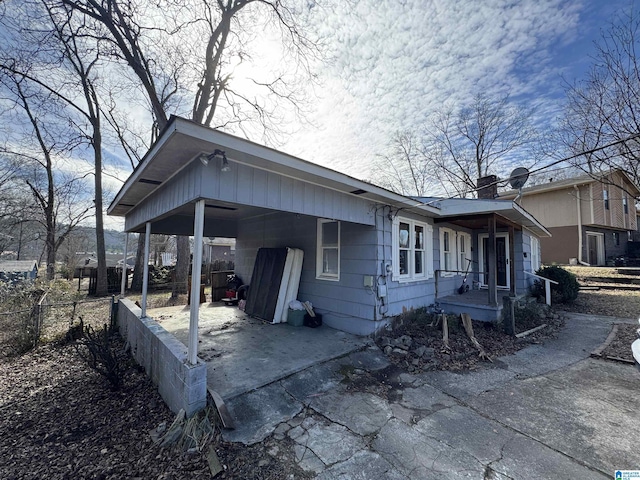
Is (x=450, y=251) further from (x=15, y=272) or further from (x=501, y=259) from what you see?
(x=15, y=272)

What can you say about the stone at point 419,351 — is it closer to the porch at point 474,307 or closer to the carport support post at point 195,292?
the porch at point 474,307

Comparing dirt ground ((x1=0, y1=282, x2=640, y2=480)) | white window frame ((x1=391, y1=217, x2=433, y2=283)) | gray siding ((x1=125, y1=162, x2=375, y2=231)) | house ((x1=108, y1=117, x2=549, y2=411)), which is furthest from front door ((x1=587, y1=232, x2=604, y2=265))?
gray siding ((x1=125, y1=162, x2=375, y2=231))

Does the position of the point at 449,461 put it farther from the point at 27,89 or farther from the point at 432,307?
the point at 27,89

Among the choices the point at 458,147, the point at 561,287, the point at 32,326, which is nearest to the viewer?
the point at 32,326

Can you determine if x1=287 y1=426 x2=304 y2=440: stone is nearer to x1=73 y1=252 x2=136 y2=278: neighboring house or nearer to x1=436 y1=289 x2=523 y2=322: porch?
x1=436 y1=289 x2=523 y2=322: porch

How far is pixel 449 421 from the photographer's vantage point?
9.64 feet

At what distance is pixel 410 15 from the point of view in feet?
19.8

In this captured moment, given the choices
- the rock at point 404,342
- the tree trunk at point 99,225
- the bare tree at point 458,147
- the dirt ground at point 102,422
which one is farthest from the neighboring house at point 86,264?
the bare tree at point 458,147

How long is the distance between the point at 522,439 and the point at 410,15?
772 cm

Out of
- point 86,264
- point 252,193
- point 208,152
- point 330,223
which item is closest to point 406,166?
point 330,223

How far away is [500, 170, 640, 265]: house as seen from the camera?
52.0 ft

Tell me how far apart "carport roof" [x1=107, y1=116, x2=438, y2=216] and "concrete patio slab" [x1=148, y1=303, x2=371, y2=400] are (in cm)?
261

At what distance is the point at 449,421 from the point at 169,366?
3.24m

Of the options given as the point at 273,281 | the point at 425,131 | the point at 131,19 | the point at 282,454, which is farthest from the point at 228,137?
the point at 425,131
